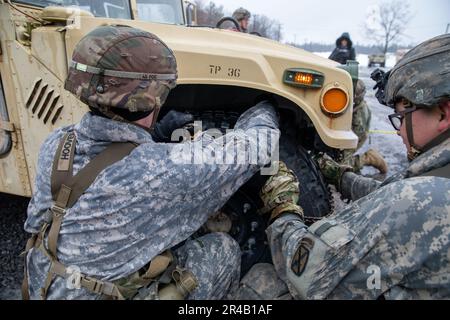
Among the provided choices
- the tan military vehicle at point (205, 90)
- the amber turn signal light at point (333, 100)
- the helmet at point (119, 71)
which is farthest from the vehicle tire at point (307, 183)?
the helmet at point (119, 71)

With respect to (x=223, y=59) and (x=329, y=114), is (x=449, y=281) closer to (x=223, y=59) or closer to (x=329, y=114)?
(x=329, y=114)

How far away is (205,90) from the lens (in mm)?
2459

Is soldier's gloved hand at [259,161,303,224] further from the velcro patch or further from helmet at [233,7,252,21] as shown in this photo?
helmet at [233,7,252,21]

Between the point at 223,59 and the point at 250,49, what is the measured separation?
0.84 feet

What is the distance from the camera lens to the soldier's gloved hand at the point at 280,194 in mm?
1956

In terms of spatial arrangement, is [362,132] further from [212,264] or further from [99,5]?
[212,264]

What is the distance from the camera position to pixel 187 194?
1.60m

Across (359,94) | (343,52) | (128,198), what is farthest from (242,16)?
(128,198)

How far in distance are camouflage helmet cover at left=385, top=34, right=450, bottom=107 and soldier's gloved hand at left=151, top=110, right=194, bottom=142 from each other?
1105 mm

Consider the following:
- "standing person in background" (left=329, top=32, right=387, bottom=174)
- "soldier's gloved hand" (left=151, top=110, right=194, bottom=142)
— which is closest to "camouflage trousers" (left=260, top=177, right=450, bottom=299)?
"soldier's gloved hand" (left=151, top=110, right=194, bottom=142)

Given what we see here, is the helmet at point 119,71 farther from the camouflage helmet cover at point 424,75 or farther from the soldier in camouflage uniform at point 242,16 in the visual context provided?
the soldier in camouflage uniform at point 242,16

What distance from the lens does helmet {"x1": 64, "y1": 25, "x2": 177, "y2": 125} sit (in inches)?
60.8

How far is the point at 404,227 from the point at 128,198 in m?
0.96

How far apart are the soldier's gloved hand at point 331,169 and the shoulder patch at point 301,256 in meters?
1.24
